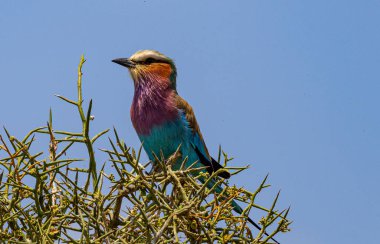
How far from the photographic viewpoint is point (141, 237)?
7.97 feet

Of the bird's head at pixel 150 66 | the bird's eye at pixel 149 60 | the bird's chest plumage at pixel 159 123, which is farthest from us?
the bird's eye at pixel 149 60

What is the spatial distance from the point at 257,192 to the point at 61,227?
2.65 ft

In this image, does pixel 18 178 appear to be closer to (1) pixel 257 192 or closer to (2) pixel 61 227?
(2) pixel 61 227

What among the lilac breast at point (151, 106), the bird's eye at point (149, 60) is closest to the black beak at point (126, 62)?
the bird's eye at point (149, 60)

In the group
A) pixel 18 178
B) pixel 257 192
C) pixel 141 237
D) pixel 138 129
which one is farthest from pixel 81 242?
pixel 138 129

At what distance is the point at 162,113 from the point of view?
601 centimetres

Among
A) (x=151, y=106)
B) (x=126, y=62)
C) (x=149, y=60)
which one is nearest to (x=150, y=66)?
(x=149, y=60)

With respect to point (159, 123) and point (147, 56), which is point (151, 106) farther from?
point (147, 56)

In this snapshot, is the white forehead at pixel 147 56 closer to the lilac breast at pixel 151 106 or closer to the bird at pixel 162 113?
the bird at pixel 162 113

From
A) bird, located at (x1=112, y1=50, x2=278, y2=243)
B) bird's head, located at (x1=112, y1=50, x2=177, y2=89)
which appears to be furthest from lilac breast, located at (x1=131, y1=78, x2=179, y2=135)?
bird's head, located at (x1=112, y1=50, x2=177, y2=89)

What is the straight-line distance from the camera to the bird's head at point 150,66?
6520mm

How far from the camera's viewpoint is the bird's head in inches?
257

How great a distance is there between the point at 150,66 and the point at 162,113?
796mm

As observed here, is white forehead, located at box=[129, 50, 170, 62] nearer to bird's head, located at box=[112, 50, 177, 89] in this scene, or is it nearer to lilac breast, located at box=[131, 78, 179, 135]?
bird's head, located at box=[112, 50, 177, 89]
